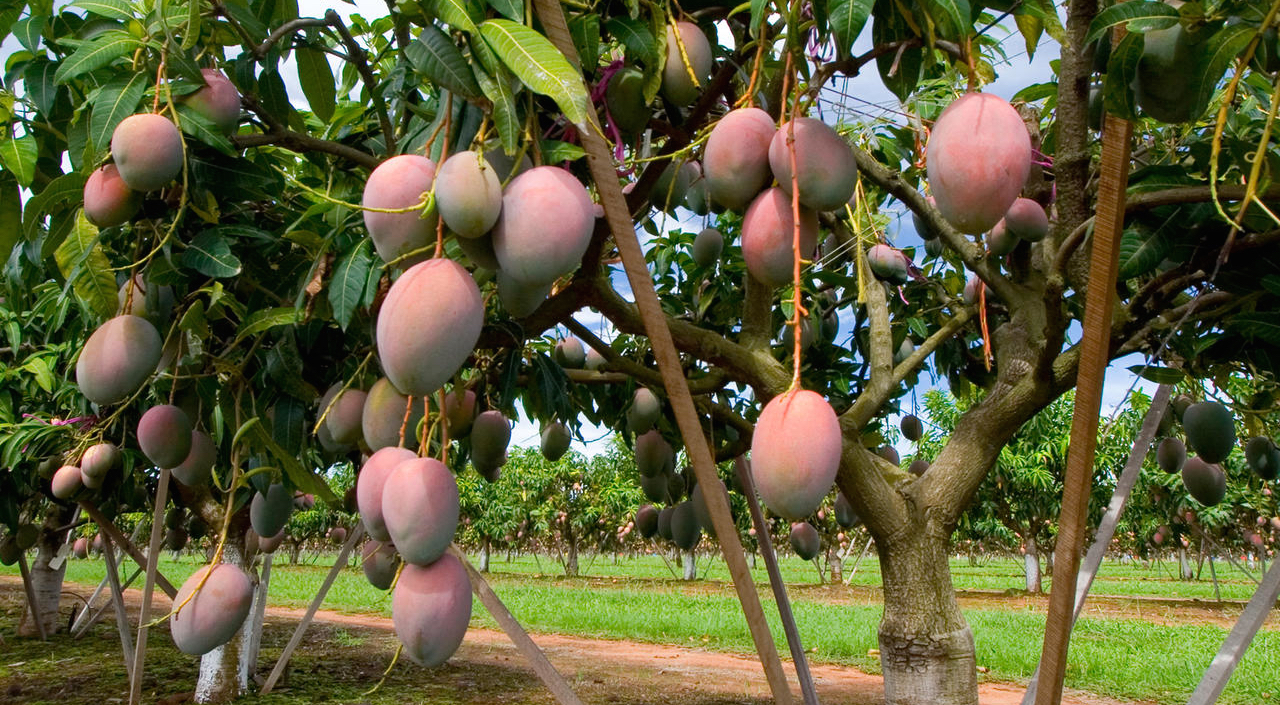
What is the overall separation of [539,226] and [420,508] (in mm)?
262

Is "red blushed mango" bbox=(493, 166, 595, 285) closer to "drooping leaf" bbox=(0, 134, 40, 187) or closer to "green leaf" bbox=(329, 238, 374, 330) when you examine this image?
"green leaf" bbox=(329, 238, 374, 330)

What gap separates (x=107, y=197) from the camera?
1.03m

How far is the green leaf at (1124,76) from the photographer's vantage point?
71 centimetres

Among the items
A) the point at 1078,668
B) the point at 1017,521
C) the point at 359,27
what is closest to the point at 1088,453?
the point at 359,27

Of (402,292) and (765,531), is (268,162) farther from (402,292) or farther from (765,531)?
(765,531)

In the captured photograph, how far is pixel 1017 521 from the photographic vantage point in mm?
14203

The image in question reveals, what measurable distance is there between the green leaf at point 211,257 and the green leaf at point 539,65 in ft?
2.01

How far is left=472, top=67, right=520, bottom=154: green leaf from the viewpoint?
66 centimetres

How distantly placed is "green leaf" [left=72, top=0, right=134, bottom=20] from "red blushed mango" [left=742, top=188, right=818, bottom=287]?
0.92 m

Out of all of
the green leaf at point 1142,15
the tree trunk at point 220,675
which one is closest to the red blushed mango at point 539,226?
the green leaf at point 1142,15

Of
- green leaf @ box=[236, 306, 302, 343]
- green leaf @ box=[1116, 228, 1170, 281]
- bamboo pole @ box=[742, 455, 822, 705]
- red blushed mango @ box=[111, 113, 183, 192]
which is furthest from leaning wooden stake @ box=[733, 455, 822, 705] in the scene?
red blushed mango @ box=[111, 113, 183, 192]

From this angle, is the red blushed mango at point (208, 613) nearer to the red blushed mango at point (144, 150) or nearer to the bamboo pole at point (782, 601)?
the red blushed mango at point (144, 150)

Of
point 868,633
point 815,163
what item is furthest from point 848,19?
point 868,633

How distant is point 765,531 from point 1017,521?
13943 millimetres
